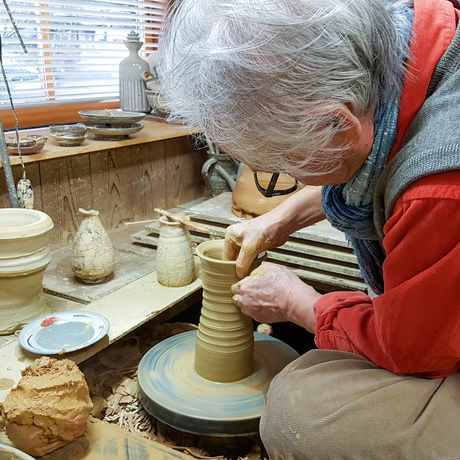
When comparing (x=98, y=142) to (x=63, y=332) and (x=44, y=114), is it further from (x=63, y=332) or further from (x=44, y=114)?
(x=63, y=332)

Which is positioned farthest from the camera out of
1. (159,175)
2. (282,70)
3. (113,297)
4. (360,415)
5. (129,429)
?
(159,175)

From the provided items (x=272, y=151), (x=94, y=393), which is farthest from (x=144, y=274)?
(x=272, y=151)

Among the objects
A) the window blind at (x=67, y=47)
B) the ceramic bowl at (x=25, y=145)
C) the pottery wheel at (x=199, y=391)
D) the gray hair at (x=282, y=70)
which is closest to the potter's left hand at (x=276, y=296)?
the pottery wheel at (x=199, y=391)

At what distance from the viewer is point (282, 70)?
84 cm

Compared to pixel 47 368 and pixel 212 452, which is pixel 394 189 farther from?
pixel 212 452

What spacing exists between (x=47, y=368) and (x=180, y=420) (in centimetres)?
43

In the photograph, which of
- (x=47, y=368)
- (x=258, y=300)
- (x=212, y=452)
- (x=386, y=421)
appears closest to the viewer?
(x=386, y=421)

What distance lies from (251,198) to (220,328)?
0.92 metres

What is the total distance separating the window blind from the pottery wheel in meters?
1.52

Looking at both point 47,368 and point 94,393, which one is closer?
point 47,368

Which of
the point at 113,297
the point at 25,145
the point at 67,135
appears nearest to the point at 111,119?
the point at 67,135

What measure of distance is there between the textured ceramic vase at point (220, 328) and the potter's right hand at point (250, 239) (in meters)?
0.04

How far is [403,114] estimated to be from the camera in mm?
962

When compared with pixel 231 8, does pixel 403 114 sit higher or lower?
lower
